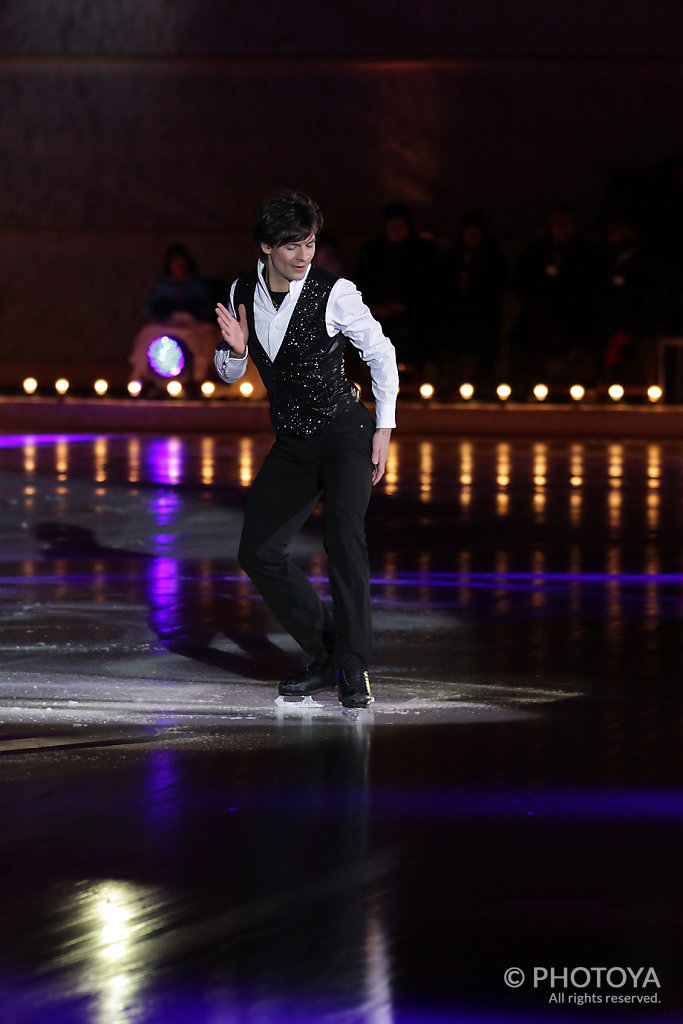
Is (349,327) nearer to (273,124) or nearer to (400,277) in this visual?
(400,277)

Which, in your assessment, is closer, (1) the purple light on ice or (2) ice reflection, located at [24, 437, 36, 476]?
(2) ice reflection, located at [24, 437, 36, 476]

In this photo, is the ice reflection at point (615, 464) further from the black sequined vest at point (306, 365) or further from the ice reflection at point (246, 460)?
the black sequined vest at point (306, 365)

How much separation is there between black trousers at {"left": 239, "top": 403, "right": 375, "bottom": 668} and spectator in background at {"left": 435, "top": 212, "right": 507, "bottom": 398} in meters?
11.1

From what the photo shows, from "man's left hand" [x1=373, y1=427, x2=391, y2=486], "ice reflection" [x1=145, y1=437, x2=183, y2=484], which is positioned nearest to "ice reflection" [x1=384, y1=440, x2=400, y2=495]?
"ice reflection" [x1=145, y1=437, x2=183, y2=484]

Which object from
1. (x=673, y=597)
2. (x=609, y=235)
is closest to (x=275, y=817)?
(x=673, y=597)

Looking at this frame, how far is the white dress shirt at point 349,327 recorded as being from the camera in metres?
6.20

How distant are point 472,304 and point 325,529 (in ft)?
37.6

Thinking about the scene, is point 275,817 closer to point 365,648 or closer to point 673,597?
point 365,648

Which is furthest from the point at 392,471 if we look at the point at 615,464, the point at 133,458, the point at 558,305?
the point at 558,305

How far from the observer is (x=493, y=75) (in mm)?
20547

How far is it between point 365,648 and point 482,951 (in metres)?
2.36

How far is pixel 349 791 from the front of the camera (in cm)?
530

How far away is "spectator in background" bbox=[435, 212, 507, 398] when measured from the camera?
686 inches

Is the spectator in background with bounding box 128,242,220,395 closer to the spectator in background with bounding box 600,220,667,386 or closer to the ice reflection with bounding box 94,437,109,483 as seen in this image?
the ice reflection with bounding box 94,437,109,483
